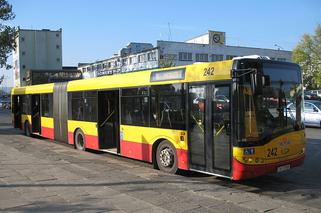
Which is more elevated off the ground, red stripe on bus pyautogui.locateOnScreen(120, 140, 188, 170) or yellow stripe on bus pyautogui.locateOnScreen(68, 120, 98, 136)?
yellow stripe on bus pyautogui.locateOnScreen(68, 120, 98, 136)

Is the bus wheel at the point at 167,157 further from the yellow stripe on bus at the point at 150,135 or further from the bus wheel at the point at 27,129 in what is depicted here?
the bus wheel at the point at 27,129

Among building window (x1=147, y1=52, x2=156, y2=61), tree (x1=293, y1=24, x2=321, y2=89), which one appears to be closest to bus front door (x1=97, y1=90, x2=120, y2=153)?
tree (x1=293, y1=24, x2=321, y2=89)

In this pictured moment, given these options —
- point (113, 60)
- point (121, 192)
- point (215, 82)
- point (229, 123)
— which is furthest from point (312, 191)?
point (113, 60)

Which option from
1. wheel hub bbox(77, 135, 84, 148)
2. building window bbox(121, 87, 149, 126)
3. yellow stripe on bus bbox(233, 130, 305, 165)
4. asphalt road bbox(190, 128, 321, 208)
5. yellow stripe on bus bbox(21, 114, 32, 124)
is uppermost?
building window bbox(121, 87, 149, 126)

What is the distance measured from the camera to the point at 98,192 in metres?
7.51

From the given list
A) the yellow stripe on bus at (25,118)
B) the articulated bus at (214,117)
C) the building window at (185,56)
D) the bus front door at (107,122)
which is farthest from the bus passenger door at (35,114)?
the building window at (185,56)

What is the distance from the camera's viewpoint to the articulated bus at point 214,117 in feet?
25.7

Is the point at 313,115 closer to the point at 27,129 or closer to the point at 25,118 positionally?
the point at 27,129

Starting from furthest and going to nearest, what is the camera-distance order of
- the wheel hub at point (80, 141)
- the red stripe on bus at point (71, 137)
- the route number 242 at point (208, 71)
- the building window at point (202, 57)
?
the building window at point (202, 57) < the red stripe on bus at point (71, 137) < the wheel hub at point (80, 141) < the route number 242 at point (208, 71)

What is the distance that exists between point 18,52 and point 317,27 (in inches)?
1742

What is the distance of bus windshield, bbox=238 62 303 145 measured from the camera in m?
7.83

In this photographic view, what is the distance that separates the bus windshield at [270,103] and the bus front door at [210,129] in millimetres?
370

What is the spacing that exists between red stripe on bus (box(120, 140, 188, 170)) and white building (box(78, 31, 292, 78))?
5280 centimetres

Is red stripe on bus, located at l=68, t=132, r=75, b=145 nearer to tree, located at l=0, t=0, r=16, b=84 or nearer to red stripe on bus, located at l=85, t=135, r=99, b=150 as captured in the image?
red stripe on bus, located at l=85, t=135, r=99, b=150
